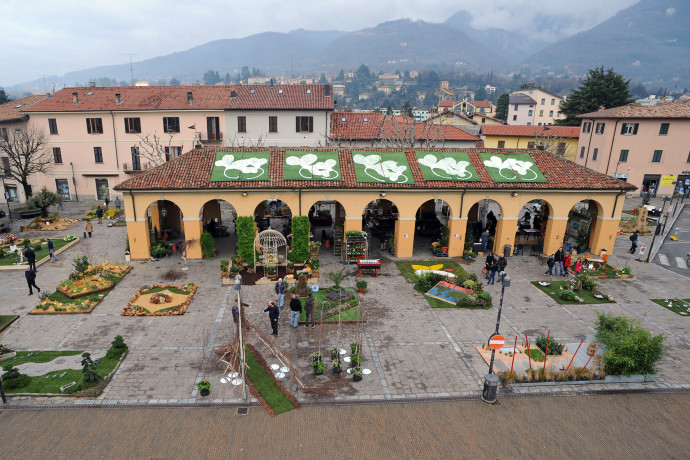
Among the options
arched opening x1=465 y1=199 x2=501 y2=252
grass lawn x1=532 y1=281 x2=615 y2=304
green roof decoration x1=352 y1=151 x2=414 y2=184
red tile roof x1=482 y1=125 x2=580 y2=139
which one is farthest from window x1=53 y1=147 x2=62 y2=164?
red tile roof x1=482 y1=125 x2=580 y2=139

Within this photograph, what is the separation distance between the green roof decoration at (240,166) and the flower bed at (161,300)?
271 inches

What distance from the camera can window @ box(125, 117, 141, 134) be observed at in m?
43.5

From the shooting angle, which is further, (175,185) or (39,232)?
(39,232)

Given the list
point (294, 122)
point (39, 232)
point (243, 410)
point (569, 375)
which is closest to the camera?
point (243, 410)

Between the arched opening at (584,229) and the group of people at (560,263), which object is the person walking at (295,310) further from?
the arched opening at (584,229)

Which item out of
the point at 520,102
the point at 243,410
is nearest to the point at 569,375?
the point at 243,410

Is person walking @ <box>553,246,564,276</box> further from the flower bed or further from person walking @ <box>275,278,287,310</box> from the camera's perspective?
the flower bed

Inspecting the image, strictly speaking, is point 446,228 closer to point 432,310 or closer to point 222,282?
point 432,310

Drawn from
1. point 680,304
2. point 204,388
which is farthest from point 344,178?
point 680,304

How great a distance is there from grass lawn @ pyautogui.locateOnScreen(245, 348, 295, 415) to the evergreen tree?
59555 mm

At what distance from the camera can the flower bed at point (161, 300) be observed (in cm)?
1900

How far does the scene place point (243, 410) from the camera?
42.4 ft

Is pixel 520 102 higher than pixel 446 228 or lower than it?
higher

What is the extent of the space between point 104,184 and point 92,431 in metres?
39.0
